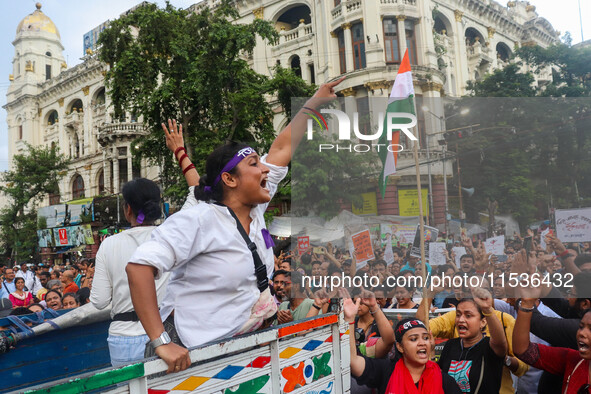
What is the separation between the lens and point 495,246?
335cm

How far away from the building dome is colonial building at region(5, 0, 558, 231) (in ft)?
0.36

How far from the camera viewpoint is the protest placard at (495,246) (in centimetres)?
331

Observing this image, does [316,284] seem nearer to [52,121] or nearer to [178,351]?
[178,351]

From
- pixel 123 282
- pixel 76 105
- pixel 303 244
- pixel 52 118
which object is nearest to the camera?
pixel 123 282

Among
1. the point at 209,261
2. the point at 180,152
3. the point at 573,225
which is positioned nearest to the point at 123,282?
the point at 180,152

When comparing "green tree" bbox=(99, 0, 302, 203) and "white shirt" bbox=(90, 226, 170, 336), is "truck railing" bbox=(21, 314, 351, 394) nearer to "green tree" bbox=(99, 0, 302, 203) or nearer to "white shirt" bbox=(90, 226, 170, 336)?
"white shirt" bbox=(90, 226, 170, 336)

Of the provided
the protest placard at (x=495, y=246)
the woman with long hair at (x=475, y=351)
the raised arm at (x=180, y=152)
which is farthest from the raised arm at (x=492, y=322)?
the raised arm at (x=180, y=152)

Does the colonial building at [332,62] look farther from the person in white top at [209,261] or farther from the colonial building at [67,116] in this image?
the person in white top at [209,261]

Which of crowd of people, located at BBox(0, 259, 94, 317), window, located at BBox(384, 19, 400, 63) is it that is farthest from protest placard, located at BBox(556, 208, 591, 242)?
window, located at BBox(384, 19, 400, 63)

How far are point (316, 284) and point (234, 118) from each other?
1315 centimetres

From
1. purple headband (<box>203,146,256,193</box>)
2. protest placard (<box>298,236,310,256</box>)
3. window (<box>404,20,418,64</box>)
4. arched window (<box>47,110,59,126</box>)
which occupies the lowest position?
protest placard (<box>298,236,310,256</box>)

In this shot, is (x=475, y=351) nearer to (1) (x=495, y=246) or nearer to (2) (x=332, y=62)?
(1) (x=495, y=246)

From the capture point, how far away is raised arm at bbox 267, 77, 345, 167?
9.02 feet

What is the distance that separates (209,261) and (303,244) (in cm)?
214
